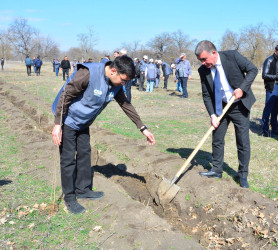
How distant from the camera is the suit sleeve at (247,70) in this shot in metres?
4.17

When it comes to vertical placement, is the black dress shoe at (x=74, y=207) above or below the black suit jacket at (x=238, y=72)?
below

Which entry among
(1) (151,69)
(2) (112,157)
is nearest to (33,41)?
(1) (151,69)

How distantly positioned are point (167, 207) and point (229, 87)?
2.14 m

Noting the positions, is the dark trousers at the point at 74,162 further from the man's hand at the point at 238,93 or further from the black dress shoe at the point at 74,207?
the man's hand at the point at 238,93

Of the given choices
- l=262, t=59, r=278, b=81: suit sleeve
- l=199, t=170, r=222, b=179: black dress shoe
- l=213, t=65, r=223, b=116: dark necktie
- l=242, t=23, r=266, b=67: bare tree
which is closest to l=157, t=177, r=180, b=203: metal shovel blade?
l=199, t=170, r=222, b=179: black dress shoe

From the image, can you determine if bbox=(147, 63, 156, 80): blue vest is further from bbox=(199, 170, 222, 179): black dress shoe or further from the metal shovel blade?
the metal shovel blade

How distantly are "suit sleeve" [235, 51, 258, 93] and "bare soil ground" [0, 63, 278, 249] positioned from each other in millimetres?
1528

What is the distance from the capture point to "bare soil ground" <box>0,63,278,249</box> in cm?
356

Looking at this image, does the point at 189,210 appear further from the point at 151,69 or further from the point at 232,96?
the point at 151,69

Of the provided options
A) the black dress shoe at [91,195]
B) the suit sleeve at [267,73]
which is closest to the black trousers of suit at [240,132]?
the black dress shoe at [91,195]

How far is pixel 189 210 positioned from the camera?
14.5ft

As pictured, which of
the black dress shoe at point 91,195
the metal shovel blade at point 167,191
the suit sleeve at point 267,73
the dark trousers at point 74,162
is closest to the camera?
the dark trousers at point 74,162

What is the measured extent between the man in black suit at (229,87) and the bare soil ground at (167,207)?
741 mm

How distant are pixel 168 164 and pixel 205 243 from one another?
1868 millimetres
